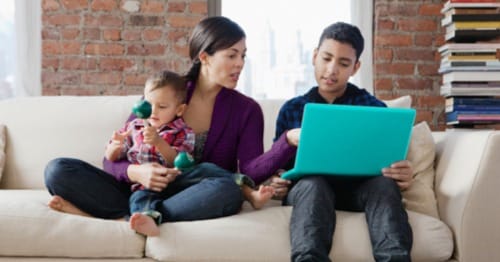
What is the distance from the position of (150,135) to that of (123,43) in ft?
6.14

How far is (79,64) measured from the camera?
367 centimetres

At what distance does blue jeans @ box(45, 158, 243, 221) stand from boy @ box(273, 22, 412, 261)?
20 centimetres

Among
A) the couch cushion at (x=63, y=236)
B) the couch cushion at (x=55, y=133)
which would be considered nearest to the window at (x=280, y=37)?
the couch cushion at (x=55, y=133)

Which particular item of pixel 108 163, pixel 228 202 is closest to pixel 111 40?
pixel 108 163

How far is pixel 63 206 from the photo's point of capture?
6.33ft

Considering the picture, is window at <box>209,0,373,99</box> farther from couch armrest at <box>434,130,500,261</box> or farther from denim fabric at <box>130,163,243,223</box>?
couch armrest at <box>434,130,500,261</box>

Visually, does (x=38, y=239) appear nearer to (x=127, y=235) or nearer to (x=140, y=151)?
(x=127, y=235)

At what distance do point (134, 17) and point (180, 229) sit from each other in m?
2.11

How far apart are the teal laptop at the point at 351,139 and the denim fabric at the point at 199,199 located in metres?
0.20

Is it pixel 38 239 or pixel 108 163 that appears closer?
pixel 38 239

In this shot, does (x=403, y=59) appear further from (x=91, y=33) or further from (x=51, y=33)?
(x=51, y=33)

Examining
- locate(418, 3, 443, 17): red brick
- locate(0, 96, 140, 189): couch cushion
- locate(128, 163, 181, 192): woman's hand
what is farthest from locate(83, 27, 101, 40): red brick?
locate(128, 163, 181, 192): woman's hand

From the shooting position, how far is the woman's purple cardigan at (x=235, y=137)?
2.13m

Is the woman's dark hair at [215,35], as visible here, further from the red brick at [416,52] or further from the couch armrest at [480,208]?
the red brick at [416,52]
